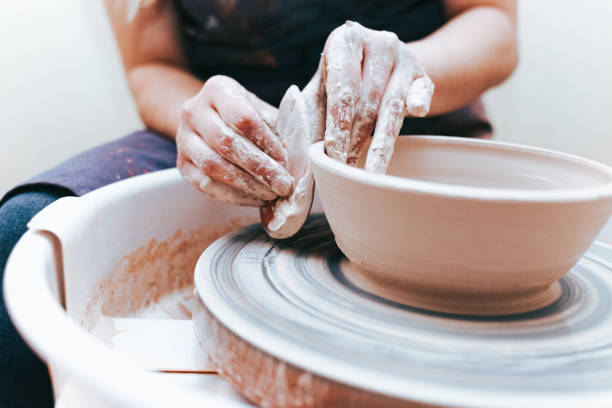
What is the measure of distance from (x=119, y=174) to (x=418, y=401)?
0.76 m

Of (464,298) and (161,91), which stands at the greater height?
(161,91)

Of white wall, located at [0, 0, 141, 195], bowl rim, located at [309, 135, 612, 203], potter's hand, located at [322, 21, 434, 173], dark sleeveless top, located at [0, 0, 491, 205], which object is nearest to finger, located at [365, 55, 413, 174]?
potter's hand, located at [322, 21, 434, 173]

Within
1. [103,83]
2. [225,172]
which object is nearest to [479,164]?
→ [225,172]

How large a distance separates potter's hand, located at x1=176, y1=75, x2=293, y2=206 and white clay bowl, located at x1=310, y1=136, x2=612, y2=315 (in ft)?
0.32

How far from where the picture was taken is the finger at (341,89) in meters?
0.63

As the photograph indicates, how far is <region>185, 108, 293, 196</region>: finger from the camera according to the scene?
69 centimetres

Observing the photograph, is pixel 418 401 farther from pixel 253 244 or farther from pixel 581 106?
pixel 581 106

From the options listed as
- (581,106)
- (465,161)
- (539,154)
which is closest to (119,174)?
(465,161)

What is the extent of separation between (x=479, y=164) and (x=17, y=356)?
2.49 ft

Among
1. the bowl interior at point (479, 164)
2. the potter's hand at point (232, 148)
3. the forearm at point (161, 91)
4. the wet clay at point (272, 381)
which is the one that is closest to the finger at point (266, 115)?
the potter's hand at point (232, 148)

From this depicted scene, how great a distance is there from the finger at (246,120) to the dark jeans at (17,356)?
0.33 metres

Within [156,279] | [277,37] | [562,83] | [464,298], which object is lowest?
[562,83]

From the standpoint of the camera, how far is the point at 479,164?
2.53ft

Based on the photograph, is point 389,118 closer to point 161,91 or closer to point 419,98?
point 419,98
